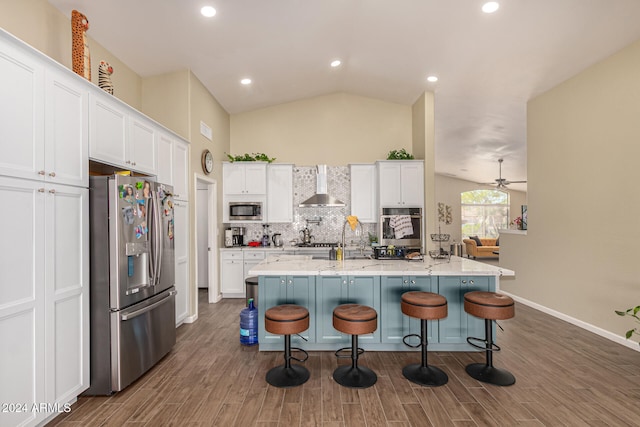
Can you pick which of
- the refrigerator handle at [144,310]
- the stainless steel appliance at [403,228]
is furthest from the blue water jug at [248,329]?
the stainless steel appliance at [403,228]

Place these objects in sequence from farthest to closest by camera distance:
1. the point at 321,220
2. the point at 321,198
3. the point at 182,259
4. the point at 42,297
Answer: the point at 321,220 < the point at 321,198 < the point at 182,259 < the point at 42,297

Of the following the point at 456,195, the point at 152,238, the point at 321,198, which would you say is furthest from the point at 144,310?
the point at 456,195

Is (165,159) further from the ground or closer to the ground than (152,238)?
further from the ground

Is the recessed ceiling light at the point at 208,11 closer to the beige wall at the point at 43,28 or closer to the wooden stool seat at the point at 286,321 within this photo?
the beige wall at the point at 43,28

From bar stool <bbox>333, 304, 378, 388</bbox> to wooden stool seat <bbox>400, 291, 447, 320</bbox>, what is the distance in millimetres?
324

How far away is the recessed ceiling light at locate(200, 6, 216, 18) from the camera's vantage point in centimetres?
324

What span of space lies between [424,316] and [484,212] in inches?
475

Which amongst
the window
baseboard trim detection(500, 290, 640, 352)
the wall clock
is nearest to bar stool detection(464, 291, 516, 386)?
baseboard trim detection(500, 290, 640, 352)

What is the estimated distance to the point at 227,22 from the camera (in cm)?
353

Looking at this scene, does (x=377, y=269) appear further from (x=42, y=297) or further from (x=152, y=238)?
(x=42, y=297)

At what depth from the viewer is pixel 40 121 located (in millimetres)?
2125

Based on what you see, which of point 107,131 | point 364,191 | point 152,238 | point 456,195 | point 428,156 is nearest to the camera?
point 107,131

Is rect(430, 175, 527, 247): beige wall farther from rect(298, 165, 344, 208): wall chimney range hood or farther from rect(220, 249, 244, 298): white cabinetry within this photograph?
rect(220, 249, 244, 298): white cabinetry

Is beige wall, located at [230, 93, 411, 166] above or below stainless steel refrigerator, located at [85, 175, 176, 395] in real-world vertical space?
above
